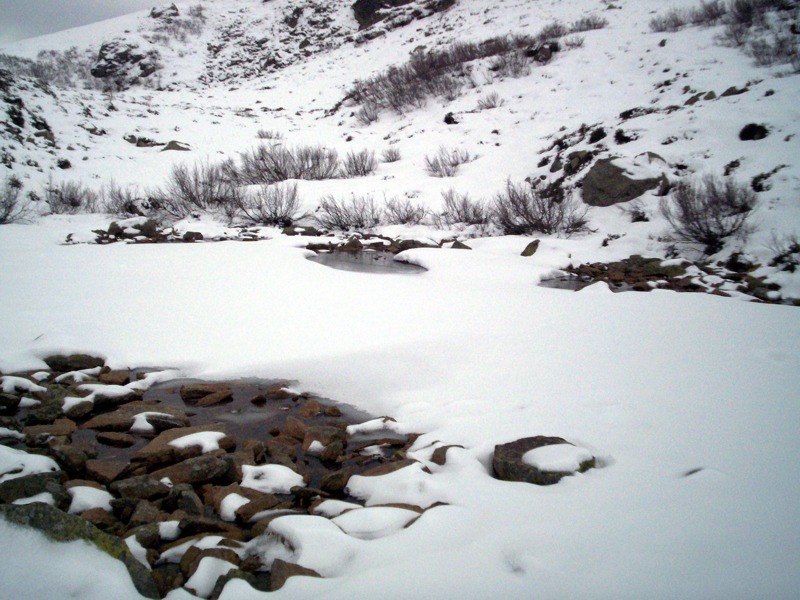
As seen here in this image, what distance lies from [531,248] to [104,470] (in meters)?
5.70

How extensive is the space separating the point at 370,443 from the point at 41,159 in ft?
46.0

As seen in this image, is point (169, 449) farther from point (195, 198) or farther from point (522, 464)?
point (195, 198)

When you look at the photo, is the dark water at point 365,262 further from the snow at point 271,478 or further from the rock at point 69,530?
the rock at point 69,530

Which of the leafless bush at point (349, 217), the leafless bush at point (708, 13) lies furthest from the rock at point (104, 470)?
the leafless bush at point (708, 13)

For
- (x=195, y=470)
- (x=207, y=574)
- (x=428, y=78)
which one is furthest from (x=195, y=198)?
(x=428, y=78)

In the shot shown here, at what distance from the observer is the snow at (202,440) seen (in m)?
1.51

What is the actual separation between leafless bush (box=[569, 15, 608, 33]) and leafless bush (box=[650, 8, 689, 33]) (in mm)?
2152

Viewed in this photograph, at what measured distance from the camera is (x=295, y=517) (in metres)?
1.07

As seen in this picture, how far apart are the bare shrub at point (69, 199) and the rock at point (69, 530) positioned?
1031 centimetres

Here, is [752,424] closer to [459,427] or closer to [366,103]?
[459,427]

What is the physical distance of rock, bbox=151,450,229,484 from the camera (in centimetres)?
134

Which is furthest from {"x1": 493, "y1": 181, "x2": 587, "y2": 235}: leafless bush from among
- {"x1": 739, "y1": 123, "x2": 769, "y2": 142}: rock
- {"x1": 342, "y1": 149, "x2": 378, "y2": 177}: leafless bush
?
{"x1": 342, "y1": 149, "x2": 378, "y2": 177}: leafless bush

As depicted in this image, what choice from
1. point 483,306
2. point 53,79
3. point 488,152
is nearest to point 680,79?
point 488,152

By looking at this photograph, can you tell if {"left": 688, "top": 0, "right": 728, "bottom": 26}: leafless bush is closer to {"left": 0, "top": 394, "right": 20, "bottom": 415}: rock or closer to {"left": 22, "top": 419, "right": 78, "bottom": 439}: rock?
{"left": 22, "top": 419, "right": 78, "bottom": 439}: rock
